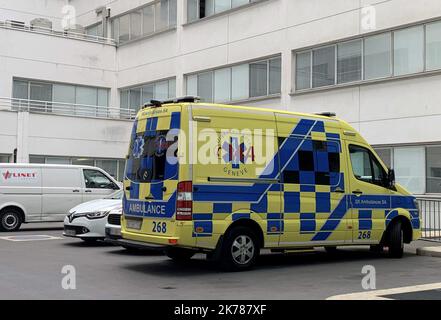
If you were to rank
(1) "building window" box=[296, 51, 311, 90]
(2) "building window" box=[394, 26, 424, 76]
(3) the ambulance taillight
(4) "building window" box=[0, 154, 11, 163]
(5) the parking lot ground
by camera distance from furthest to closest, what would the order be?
(4) "building window" box=[0, 154, 11, 163] → (1) "building window" box=[296, 51, 311, 90] → (2) "building window" box=[394, 26, 424, 76] → (3) the ambulance taillight → (5) the parking lot ground

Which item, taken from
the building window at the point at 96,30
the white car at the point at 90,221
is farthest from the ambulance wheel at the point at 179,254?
the building window at the point at 96,30

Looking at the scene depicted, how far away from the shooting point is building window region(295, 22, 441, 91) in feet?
60.3

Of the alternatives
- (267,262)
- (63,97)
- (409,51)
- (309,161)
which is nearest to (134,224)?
(267,262)

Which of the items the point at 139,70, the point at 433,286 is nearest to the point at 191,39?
the point at 139,70

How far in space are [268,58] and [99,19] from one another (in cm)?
1526

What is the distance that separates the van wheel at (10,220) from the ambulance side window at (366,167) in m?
10.5

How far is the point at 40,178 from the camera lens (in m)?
18.0

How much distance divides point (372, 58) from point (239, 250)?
12164 millimetres

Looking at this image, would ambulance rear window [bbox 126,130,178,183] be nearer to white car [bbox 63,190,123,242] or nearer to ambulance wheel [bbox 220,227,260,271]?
ambulance wheel [bbox 220,227,260,271]

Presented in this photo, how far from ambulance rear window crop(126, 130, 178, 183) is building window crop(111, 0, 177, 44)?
19.9 meters

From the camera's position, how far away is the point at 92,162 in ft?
97.3

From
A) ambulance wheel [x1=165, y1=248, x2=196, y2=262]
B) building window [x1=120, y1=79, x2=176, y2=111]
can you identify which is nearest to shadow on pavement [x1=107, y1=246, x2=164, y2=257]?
ambulance wheel [x1=165, y1=248, x2=196, y2=262]

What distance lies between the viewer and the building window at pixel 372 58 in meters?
18.4
